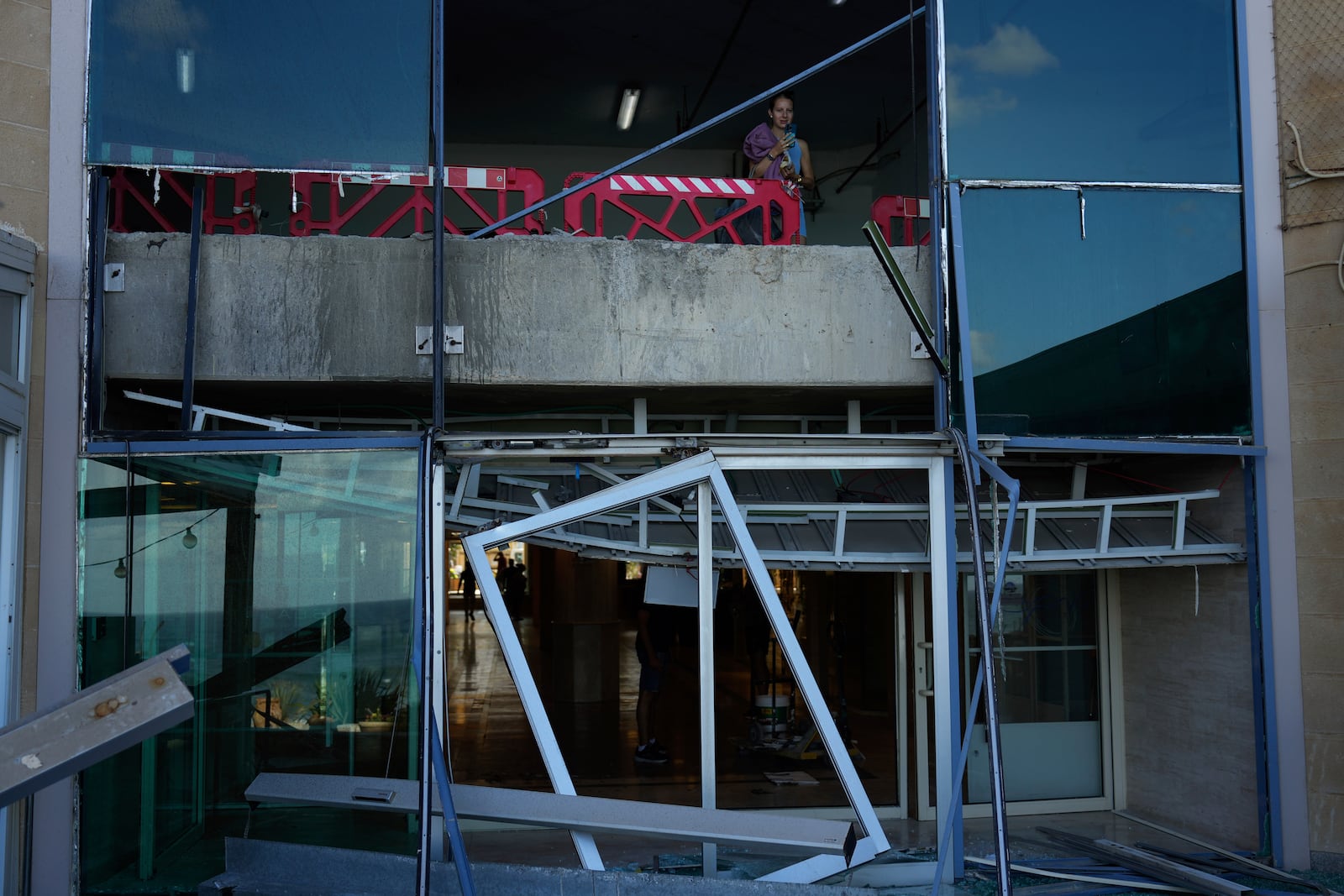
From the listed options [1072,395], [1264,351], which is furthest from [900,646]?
[1264,351]

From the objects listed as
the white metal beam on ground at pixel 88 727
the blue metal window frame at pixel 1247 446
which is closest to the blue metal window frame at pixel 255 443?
the blue metal window frame at pixel 1247 446

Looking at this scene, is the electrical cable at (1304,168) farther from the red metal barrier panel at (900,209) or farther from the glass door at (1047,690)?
the glass door at (1047,690)

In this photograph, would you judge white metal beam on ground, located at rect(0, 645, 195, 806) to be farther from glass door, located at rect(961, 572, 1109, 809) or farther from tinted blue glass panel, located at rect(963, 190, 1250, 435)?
glass door, located at rect(961, 572, 1109, 809)

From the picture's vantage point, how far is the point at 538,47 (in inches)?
453

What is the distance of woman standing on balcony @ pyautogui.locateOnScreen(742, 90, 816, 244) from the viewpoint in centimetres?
877

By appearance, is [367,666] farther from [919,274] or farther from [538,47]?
[538,47]

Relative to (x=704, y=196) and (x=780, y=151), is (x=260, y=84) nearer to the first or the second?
(x=704, y=196)

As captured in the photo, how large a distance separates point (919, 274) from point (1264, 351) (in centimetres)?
226

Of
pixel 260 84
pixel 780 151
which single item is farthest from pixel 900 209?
pixel 260 84

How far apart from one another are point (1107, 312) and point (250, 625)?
559 cm

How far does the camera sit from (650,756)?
10508 mm

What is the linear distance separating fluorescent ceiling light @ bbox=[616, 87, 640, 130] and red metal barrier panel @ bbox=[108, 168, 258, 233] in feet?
18.5

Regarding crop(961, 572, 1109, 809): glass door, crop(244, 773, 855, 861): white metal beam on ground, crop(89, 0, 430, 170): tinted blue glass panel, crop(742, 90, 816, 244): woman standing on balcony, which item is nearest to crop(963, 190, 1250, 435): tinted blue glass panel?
crop(961, 572, 1109, 809): glass door

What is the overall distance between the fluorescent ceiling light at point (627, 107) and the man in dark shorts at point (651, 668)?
19.0 ft
